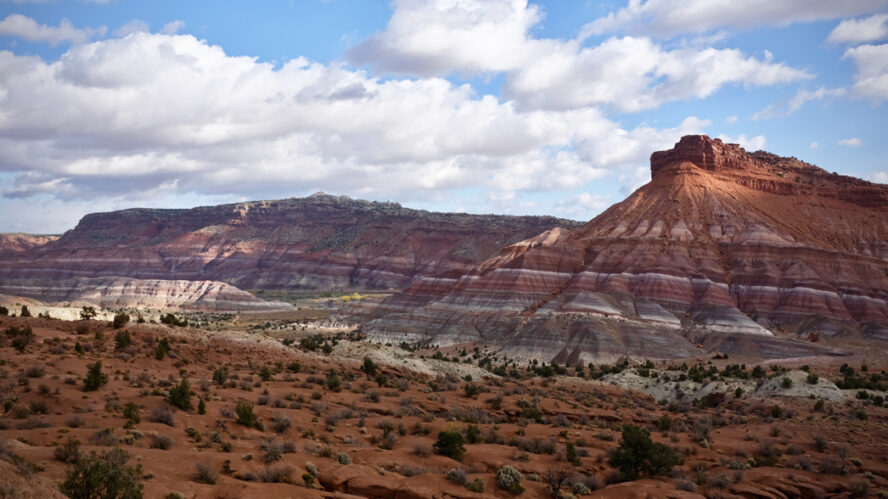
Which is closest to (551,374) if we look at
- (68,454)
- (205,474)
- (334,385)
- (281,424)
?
(334,385)

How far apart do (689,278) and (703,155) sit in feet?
122

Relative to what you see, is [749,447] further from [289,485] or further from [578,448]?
[289,485]

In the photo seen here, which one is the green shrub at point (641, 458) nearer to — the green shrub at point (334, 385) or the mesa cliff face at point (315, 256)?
the green shrub at point (334, 385)

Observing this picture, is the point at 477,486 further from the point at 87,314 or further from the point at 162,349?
the point at 87,314

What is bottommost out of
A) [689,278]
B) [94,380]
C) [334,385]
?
[334,385]

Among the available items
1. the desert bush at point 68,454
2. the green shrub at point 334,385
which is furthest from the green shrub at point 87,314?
the desert bush at point 68,454

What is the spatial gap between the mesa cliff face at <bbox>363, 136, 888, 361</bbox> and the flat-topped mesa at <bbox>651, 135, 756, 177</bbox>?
282mm

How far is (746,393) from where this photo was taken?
40781 millimetres

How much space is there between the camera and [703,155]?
4552 inches

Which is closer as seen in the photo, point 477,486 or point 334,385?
point 477,486

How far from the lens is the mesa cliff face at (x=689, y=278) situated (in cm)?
7438

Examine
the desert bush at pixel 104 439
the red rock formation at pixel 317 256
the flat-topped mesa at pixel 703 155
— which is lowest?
the desert bush at pixel 104 439

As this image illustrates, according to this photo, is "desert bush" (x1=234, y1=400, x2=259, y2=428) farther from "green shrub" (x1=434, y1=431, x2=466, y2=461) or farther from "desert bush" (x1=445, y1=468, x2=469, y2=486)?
"desert bush" (x1=445, y1=468, x2=469, y2=486)

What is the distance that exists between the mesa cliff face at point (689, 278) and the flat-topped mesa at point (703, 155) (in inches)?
11.1
